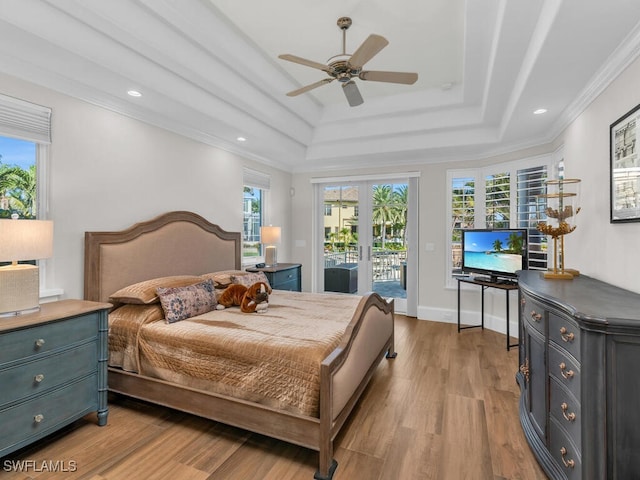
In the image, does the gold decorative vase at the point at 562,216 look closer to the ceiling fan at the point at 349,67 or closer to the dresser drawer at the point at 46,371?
the ceiling fan at the point at 349,67

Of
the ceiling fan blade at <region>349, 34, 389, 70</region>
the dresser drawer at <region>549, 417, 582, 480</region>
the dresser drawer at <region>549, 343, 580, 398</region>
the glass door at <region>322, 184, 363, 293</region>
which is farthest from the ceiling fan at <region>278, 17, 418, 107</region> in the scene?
the glass door at <region>322, 184, 363, 293</region>

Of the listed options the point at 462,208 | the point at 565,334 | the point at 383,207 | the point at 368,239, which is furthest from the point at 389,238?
the point at 565,334

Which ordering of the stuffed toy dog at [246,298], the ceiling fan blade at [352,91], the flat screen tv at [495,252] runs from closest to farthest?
the ceiling fan blade at [352,91], the stuffed toy dog at [246,298], the flat screen tv at [495,252]

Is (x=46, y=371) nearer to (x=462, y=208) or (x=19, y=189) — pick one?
(x=19, y=189)

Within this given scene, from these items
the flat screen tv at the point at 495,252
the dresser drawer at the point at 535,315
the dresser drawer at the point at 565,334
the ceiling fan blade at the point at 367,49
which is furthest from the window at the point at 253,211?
the dresser drawer at the point at 565,334

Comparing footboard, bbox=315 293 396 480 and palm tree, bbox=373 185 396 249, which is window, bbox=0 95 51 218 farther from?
palm tree, bbox=373 185 396 249

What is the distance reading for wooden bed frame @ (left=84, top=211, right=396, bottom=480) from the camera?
6.17 ft

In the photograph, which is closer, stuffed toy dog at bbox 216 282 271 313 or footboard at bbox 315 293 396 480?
footboard at bbox 315 293 396 480

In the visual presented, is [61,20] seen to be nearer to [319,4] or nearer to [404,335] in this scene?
[319,4]

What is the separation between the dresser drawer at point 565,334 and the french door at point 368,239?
3.44m

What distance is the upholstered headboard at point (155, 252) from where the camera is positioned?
9.03 ft

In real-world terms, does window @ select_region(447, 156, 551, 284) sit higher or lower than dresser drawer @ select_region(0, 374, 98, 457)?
higher
